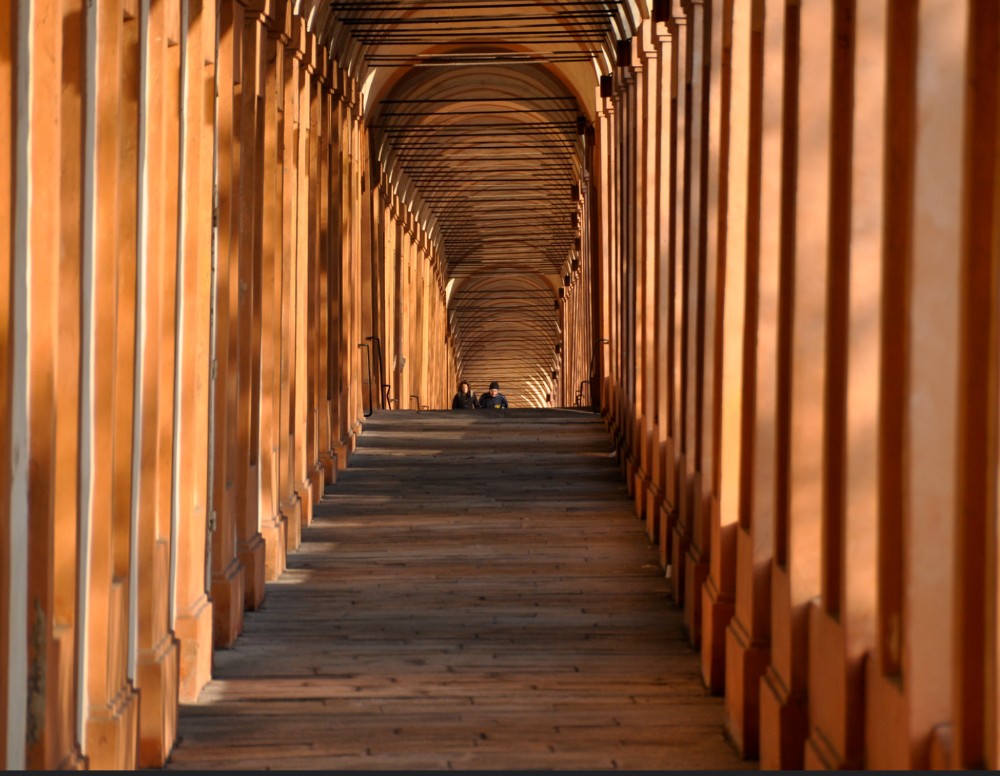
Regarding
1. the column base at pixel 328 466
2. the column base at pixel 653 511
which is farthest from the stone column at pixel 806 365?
the column base at pixel 328 466

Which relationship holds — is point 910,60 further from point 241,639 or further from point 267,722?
point 241,639

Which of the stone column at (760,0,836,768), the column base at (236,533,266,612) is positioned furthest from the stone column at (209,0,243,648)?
the stone column at (760,0,836,768)

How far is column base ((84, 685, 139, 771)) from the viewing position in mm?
5996

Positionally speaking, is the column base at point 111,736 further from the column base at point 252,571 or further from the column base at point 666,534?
the column base at point 666,534

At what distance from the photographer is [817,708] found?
5918 millimetres

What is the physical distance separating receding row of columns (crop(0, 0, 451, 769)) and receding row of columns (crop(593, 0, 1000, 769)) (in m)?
2.58

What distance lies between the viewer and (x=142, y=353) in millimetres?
7039

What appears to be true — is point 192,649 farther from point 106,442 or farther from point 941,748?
point 941,748

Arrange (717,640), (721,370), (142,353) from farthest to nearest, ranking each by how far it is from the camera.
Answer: (721,370) < (717,640) < (142,353)

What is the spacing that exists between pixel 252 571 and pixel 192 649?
1895 millimetres

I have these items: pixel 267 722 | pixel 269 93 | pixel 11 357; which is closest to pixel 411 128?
pixel 269 93

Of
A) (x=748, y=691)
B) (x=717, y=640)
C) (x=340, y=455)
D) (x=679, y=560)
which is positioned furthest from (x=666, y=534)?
(x=340, y=455)

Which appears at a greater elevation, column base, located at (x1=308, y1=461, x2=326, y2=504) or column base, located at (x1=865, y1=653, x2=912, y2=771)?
column base, located at (x1=308, y1=461, x2=326, y2=504)

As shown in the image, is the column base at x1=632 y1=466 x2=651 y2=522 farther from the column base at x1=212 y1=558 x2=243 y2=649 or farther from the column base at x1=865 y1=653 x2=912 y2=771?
the column base at x1=865 y1=653 x2=912 y2=771
